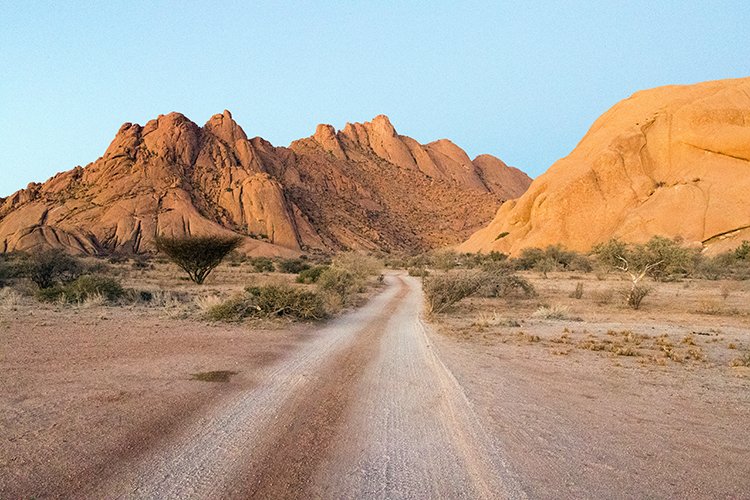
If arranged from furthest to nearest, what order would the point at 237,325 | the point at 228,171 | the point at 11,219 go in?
the point at 228,171 < the point at 11,219 < the point at 237,325

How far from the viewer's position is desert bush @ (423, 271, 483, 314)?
17.2m

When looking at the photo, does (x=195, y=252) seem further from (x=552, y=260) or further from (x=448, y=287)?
(x=552, y=260)

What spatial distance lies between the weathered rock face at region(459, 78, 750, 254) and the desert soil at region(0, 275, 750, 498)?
44985 mm

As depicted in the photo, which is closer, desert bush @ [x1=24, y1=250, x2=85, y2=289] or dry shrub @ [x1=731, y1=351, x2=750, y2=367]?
dry shrub @ [x1=731, y1=351, x2=750, y2=367]

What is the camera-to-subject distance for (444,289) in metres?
17.2

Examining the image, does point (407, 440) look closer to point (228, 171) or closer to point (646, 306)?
point (646, 306)

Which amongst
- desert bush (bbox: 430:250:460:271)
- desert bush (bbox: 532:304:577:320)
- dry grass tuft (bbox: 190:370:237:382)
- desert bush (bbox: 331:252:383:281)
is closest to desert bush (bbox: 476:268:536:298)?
desert bush (bbox: 532:304:577:320)

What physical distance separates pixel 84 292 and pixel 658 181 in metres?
58.7

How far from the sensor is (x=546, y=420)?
5656 millimetres

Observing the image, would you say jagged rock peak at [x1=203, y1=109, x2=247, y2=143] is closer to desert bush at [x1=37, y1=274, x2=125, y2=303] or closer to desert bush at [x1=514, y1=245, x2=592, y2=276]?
desert bush at [x1=514, y1=245, x2=592, y2=276]

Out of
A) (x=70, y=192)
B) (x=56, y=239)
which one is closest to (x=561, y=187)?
(x=56, y=239)

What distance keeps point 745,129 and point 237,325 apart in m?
60.7

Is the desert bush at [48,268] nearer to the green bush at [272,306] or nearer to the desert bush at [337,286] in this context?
the desert bush at [337,286]

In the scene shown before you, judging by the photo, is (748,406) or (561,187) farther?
(561,187)
